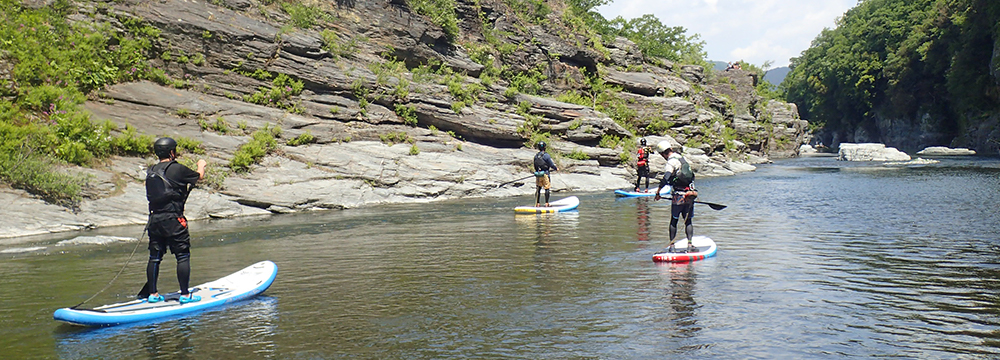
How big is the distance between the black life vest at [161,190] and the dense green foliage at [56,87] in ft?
41.1

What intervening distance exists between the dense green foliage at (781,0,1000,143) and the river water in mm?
56692

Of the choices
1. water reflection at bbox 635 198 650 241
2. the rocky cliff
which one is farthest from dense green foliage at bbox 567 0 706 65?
water reflection at bbox 635 198 650 241

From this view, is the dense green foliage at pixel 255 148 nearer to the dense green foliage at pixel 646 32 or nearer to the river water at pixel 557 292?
the river water at pixel 557 292

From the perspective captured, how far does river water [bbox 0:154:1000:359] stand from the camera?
22.3 ft

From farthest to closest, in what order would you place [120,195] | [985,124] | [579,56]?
[985,124] → [579,56] → [120,195]

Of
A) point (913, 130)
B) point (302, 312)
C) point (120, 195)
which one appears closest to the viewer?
point (302, 312)

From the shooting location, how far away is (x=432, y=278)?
1053cm

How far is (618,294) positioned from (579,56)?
38167 millimetres

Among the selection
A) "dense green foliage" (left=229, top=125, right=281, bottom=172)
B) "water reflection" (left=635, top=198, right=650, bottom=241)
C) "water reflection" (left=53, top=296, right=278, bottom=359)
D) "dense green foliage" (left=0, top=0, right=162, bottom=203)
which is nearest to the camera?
"water reflection" (left=53, top=296, right=278, bottom=359)

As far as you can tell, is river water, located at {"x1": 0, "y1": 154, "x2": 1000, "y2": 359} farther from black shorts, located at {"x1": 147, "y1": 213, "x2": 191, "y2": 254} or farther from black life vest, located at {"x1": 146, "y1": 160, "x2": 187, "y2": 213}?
black life vest, located at {"x1": 146, "y1": 160, "x2": 187, "y2": 213}

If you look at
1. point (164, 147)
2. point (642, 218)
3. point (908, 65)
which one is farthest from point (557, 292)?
point (908, 65)

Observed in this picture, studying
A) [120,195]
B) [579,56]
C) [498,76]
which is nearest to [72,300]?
[120,195]

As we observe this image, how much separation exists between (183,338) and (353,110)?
74.9 ft

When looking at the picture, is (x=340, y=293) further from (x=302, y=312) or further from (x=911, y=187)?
(x=911, y=187)
